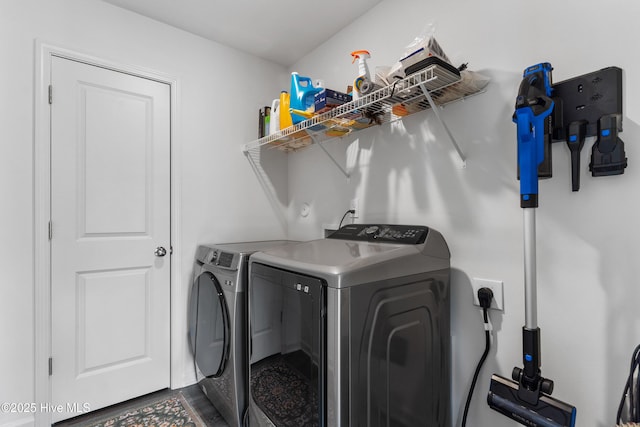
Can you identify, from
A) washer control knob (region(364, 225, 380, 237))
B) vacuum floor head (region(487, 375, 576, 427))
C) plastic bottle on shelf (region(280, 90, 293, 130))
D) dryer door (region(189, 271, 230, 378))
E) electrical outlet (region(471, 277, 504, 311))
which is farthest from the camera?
plastic bottle on shelf (region(280, 90, 293, 130))

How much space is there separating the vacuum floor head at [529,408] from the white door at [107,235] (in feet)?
6.59

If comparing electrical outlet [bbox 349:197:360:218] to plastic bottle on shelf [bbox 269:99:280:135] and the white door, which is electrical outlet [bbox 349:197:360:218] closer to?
plastic bottle on shelf [bbox 269:99:280:135]

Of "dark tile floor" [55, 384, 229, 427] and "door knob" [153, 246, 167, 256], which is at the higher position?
"door knob" [153, 246, 167, 256]

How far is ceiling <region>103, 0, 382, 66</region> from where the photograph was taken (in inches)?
76.2

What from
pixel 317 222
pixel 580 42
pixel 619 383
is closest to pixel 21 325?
pixel 317 222

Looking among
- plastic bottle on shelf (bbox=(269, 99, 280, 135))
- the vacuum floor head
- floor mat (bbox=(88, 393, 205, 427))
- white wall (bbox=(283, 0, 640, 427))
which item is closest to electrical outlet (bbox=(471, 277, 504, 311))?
white wall (bbox=(283, 0, 640, 427))

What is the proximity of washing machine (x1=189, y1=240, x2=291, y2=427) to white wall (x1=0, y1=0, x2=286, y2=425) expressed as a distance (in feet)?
0.95

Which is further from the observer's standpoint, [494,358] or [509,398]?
[494,358]

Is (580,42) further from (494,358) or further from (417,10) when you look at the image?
(494,358)

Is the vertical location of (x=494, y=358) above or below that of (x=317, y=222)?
below

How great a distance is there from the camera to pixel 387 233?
60.6 inches

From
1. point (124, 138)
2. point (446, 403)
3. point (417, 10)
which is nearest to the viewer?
point (446, 403)

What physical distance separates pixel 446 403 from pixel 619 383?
64cm

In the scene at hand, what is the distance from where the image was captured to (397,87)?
1.30m
